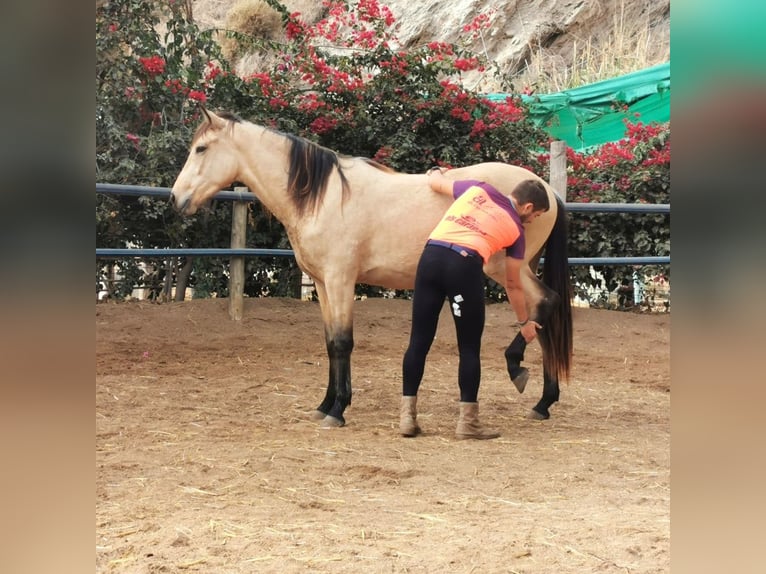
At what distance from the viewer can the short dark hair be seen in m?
4.21

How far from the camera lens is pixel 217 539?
251 cm

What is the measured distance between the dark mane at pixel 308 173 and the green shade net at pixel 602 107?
23.6 feet

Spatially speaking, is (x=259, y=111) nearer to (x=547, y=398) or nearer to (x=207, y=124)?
(x=207, y=124)

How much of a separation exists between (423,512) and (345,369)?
70.5 inches

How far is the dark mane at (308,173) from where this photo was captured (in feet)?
15.1

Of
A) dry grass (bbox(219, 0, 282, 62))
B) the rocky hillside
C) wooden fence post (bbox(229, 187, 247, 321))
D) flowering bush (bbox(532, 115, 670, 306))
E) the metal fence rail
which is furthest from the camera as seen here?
dry grass (bbox(219, 0, 282, 62))

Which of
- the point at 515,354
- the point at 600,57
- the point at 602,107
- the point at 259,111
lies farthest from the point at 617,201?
the point at 600,57

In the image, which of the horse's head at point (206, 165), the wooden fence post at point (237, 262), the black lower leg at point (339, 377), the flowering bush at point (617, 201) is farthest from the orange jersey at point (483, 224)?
the flowering bush at point (617, 201)

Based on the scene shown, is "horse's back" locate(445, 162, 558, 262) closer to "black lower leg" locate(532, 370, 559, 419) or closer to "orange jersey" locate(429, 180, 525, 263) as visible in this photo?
"orange jersey" locate(429, 180, 525, 263)

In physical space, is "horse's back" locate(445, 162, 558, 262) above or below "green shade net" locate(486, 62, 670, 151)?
below

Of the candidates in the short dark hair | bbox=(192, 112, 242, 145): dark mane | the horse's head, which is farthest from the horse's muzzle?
the short dark hair

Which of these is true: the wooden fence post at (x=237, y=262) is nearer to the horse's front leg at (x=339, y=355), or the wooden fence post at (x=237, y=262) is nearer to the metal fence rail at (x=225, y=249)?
the metal fence rail at (x=225, y=249)
